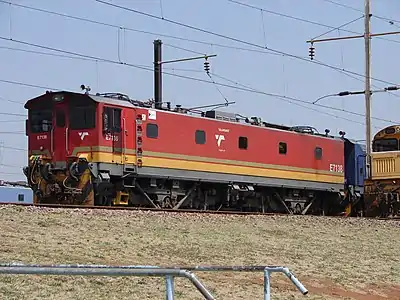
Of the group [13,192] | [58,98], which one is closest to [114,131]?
[58,98]

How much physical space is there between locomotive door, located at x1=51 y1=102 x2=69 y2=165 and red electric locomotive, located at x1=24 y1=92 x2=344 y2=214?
0.03 meters

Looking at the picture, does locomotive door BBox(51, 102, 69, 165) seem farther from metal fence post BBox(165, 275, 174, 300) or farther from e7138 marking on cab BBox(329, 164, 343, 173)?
metal fence post BBox(165, 275, 174, 300)

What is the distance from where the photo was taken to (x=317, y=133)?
3509 cm

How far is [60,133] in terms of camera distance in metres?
24.8

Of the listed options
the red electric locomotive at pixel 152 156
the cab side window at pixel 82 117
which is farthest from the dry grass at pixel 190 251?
the cab side window at pixel 82 117

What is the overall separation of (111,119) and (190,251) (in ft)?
31.2

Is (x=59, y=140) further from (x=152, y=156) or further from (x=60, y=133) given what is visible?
(x=152, y=156)

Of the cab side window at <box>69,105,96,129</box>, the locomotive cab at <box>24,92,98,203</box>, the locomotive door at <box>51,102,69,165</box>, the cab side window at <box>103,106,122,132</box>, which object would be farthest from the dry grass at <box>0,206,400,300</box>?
the locomotive door at <box>51,102,69,165</box>

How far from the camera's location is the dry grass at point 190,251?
11593mm

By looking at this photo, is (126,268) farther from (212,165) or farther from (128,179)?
(212,165)

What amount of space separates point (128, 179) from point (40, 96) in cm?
430

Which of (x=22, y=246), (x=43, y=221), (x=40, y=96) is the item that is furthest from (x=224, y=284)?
(x=40, y=96)

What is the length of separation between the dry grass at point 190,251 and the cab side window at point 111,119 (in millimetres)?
4690

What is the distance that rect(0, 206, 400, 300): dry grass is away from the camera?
1159 cm
